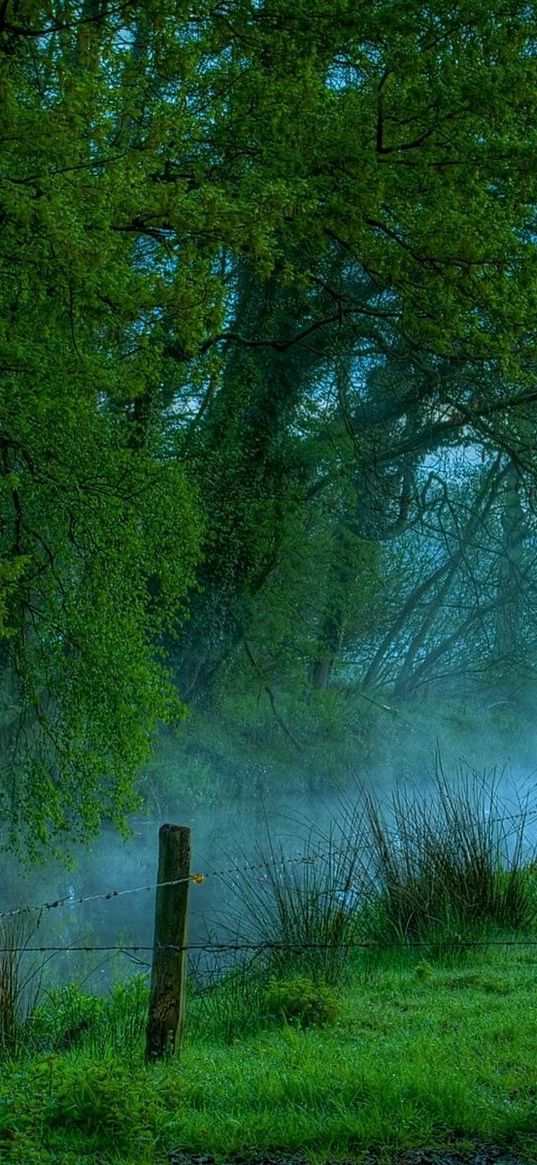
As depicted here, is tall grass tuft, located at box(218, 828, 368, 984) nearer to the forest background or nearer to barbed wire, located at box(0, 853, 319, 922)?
barbed wire, located at box(0, 853, 319, 922)

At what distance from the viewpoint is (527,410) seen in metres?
18.5

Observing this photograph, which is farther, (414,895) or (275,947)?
(414,895)

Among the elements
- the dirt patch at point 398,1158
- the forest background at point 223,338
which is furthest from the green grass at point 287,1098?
the forest background at point 223,338

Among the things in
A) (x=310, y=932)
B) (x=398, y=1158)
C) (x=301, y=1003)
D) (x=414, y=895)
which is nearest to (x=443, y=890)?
(x=414, y=895)

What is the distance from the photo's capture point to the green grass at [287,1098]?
16.6ft

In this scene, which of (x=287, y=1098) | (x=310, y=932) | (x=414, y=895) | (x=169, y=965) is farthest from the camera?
(x=414, y=895)

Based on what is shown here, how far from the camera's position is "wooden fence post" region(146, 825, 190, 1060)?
21.6 feet

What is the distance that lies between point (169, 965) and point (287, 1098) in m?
1.19

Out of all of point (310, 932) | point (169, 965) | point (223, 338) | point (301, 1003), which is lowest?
point (301, 1003)

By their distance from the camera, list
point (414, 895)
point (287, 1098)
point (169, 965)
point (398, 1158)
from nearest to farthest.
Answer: point (398, 1158), point (287, 1098), point (169, 965), point (414, 895)

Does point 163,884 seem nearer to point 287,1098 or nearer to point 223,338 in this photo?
point 287,1098

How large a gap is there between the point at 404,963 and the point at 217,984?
142cm

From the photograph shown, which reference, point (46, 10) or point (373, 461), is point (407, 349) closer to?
point (373, 461)

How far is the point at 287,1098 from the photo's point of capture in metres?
5.57
